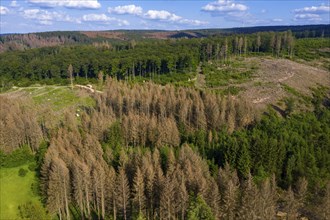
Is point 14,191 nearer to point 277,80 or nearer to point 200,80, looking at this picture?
point 200,80

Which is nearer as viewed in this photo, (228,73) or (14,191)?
(14,191)

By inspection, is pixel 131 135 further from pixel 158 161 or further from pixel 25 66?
pixel 25 66

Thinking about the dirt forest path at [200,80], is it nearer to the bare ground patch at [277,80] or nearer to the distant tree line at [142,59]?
the distant tree line at [142,59]

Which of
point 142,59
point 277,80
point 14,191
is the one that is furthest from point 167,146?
point 142,59

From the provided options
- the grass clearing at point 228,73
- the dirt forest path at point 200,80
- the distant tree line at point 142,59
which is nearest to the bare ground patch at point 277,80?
the grass clearing at point 228,73

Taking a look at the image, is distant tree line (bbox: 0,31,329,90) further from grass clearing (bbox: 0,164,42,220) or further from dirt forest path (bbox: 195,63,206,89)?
grass clearing (bbox: 0,164,42,220)

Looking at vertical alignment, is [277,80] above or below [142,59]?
below
